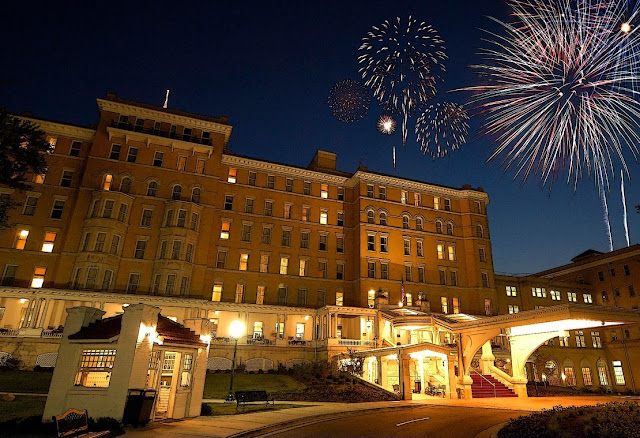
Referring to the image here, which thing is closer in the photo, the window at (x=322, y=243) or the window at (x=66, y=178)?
the window at (x=66, y=178)

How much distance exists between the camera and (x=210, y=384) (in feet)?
100

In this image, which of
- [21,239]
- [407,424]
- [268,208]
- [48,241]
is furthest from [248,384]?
[21,239]

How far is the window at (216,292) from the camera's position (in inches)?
1722

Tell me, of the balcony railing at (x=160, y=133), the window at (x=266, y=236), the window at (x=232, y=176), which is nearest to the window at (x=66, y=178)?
the balcony railing at (x=160, y=133)

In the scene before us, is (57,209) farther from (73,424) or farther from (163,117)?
(73,424)

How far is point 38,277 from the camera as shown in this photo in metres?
38.3

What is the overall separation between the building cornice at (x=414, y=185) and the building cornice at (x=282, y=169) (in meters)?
2.91

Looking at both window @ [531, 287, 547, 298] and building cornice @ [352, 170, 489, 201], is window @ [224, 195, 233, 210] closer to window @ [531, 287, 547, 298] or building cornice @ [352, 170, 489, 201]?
building cornice @ [352, 170, 489, 201]

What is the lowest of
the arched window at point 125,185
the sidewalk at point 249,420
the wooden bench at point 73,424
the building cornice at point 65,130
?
the sidewalk at point 249,420

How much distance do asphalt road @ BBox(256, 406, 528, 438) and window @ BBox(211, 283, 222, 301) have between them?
2646 cm

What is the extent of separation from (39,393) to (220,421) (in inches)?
536

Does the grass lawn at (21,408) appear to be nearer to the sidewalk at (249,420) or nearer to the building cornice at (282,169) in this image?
the sidewalk at (249,420)

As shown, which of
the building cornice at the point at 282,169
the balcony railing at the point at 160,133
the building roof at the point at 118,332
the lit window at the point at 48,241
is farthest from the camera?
the building cornice at the point at 282,169

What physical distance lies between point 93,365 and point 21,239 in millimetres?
32320
